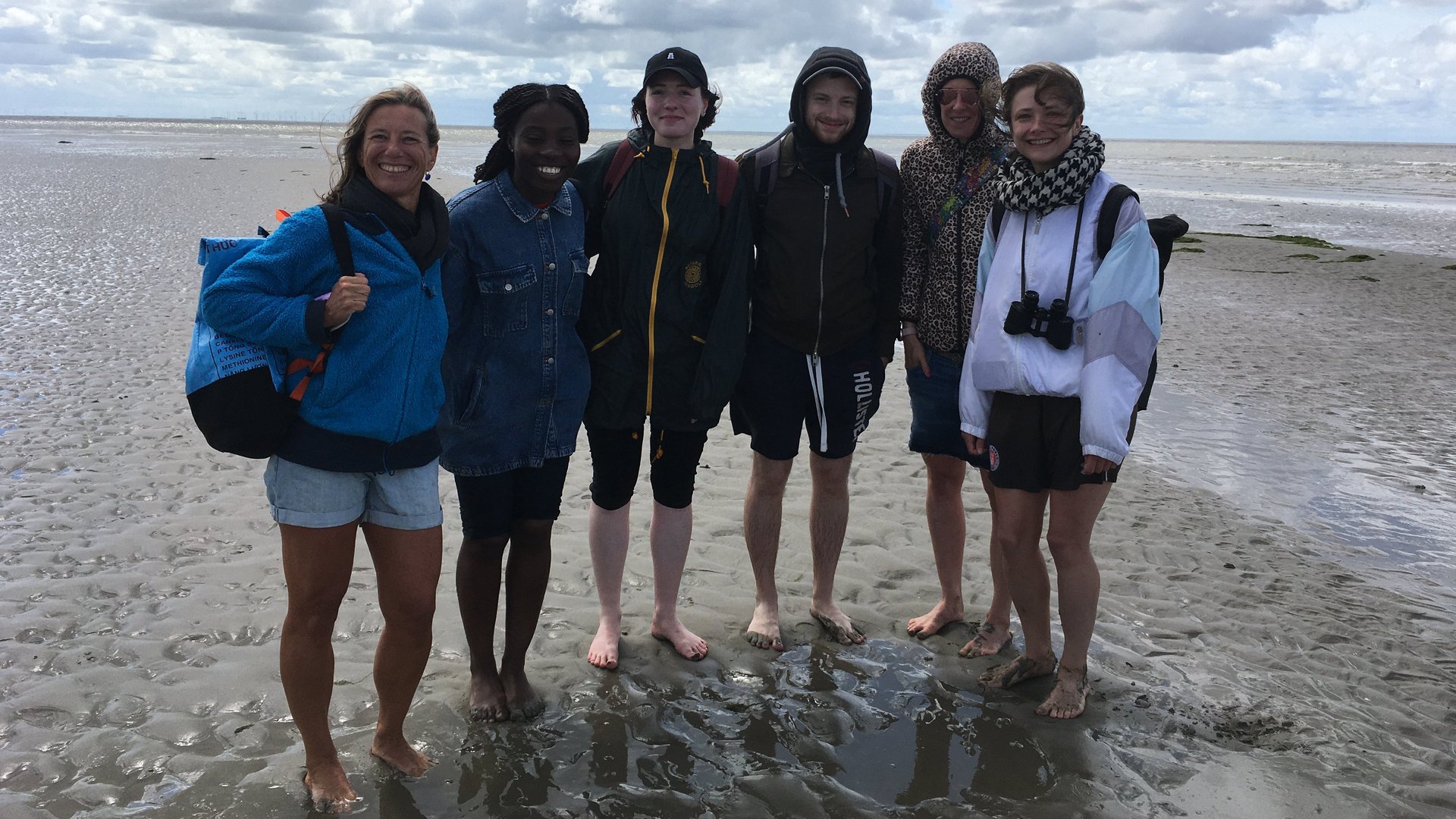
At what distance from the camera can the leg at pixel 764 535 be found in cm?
459

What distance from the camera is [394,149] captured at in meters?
3.08

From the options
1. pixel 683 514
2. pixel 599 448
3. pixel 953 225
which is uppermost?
pixel 953 225

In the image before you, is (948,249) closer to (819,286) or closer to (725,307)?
(819,286)

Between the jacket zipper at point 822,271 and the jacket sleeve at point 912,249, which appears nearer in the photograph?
the jacket zipper at point 822,271

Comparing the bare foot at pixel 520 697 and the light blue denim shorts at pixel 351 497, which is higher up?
the light blue denim shorts at pixel 351 497

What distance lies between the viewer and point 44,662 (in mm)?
→ 4266

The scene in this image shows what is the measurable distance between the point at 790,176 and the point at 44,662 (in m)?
3.92

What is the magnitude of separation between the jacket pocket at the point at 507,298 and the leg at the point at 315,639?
92 centimetres

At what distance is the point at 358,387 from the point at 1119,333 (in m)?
2.68

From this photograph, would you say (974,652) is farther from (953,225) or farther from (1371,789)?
(953,225)

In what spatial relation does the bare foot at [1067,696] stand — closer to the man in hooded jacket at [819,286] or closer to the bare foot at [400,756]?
the man in hooded jacket at [819,286]

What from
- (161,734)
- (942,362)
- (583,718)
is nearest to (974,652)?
(942,362)

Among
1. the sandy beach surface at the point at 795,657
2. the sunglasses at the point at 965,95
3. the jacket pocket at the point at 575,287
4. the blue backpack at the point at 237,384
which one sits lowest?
the sandy beach surface at the point at 795,657

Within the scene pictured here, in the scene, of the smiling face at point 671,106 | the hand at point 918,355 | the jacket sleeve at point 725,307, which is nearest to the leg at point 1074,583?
the hand at point 918,355
